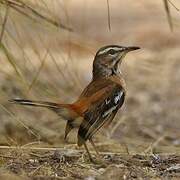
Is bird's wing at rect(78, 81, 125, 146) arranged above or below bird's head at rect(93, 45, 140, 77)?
below

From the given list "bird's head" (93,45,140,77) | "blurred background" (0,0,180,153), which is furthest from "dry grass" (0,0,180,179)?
"bird's head" (93,45,140,77)

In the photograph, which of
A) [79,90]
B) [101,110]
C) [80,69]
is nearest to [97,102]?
[101,110]

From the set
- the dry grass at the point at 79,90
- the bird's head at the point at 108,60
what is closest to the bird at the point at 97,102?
the bird's head at the point at 108,60

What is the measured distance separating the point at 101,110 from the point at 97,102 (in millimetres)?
64

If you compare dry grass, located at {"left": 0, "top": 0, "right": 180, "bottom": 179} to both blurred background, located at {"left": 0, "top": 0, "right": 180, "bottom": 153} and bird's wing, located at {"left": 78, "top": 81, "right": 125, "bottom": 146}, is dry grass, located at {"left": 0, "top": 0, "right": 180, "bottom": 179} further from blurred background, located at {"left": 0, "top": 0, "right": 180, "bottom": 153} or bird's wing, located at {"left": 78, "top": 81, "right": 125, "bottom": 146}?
bird's wing, located at {"left": 78, "top": 81, "right": 125, "bottom": 146}

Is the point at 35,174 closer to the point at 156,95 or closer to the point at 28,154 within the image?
the point at 28,154

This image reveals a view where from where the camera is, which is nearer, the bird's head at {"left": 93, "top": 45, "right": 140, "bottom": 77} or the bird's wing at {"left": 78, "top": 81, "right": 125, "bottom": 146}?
the bird's wing at {"left": 78, "top": 81, "right": 125, "bottom": 146}

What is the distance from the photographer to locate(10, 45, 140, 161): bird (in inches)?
237

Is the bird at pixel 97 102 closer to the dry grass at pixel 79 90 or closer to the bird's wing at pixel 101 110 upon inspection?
the bird's wing at pixel 101 110

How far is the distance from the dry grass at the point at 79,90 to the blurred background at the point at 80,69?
0.04ft

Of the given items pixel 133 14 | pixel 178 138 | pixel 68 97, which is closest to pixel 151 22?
pixel 133 14

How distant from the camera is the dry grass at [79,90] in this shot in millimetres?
6125

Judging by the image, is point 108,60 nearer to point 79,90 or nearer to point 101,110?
point 101,110

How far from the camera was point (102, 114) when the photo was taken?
6.20 metres
